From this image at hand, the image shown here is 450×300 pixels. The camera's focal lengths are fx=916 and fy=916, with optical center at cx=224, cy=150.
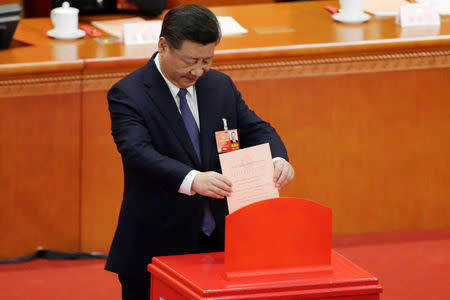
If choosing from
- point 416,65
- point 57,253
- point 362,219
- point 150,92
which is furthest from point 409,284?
point 150,92

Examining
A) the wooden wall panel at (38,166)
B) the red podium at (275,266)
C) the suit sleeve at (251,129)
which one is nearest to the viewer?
the red podium at (275,266)

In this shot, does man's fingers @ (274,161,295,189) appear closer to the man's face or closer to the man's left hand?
the man's left hand

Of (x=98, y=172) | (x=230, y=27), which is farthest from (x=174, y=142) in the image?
(x=230, y=27)

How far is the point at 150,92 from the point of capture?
7.95 feet

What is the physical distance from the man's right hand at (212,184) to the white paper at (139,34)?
187 cm

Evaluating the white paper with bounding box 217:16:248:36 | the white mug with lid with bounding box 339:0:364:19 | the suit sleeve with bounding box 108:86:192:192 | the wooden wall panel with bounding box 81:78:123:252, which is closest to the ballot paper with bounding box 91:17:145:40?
the white paper with bounding box 217:16:248:36

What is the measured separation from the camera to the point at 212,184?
7.27 feet

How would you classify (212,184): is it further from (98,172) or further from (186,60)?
(98,172)

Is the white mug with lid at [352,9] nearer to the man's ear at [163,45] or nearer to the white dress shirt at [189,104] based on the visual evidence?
the white dress shirt at [189,104]

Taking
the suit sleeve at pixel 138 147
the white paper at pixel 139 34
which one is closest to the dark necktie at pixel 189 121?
the suit sleeve at pixel 138 147

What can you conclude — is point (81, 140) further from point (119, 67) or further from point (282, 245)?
point (282, 245)

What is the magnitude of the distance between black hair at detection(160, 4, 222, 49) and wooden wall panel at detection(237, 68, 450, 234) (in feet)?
5.36

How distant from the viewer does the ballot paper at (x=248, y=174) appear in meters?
2.21

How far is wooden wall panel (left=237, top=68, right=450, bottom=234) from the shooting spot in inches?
158
